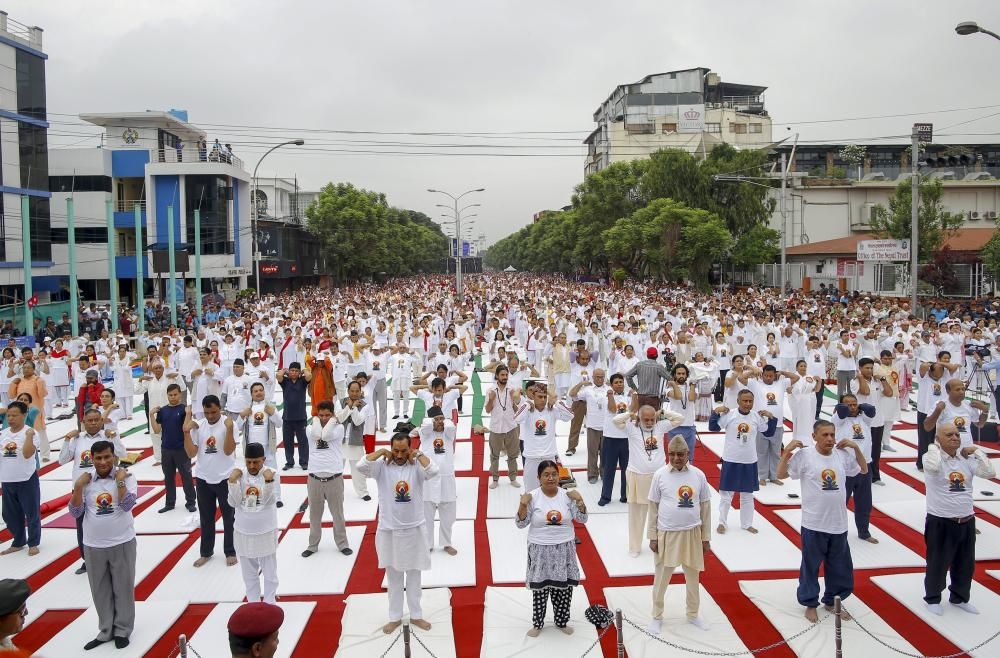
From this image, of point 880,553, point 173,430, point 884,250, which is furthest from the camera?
point 884,250

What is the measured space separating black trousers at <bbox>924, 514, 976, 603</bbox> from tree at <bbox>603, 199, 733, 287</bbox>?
101 ft

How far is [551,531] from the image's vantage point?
18.6ft

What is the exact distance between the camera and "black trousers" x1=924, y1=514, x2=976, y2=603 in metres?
6.08

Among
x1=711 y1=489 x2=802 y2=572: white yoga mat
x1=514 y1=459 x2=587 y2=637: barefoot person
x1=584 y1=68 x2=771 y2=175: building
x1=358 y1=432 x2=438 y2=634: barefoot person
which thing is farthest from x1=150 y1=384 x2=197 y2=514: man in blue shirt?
x1=584 y1=68 x2=771 y2=175: building

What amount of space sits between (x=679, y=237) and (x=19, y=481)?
3474 cm

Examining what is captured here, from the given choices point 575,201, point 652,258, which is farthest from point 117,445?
point 575,201

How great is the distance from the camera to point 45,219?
3497 cm

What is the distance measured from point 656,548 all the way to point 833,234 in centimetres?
4700

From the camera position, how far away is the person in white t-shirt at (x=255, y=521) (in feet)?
19.6

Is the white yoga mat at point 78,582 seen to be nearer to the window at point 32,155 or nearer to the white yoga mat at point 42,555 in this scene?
the white yoga mat at point 42,555

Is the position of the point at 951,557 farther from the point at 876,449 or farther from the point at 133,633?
the point at 133,633

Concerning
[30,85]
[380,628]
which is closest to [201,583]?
[380,628]

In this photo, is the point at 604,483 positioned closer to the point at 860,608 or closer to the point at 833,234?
the point at 860,608

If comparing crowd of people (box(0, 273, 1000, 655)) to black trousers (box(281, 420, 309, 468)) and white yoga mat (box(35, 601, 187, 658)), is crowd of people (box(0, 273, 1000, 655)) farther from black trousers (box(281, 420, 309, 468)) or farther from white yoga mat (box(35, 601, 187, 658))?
white yoga mat (box(35, 601, 187, 658))
